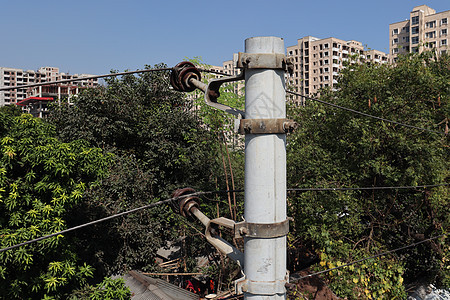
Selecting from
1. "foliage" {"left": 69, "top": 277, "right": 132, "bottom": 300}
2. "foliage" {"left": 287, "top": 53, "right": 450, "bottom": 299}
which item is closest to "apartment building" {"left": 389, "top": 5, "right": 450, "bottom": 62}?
"foliage" {"left": 287, "top": 53, "right": 450, "bottom": 299}

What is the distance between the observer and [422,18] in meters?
65.2

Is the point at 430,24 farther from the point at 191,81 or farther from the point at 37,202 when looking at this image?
the point at 191,81

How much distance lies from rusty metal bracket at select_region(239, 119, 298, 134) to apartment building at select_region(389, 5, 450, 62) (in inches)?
2533

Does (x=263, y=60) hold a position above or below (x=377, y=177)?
above

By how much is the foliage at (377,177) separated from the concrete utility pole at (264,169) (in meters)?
7.92

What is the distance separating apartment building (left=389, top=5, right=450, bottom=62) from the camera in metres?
62.7

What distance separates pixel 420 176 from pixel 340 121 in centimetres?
310

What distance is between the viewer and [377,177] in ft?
41.2

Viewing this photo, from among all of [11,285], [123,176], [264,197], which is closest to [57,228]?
[11,285]

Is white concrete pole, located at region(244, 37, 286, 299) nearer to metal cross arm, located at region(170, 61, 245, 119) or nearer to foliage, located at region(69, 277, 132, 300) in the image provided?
metal cross arm, located at region(170, 61, 245, 119)

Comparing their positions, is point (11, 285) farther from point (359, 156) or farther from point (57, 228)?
point (359, 156)

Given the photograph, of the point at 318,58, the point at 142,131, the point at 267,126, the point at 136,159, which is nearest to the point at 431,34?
the point at 318,58

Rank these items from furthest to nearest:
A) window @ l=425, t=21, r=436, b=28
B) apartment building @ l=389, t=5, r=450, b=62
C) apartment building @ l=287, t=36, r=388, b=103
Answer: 1. apartment building @ l=287, t=36, r=388, b=103
2. window @ l=425, t=21, r=436, b=28
3. apartment building @ l=389, t=5, r=450, b=62

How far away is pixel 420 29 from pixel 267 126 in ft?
240
